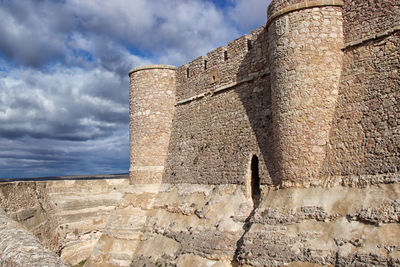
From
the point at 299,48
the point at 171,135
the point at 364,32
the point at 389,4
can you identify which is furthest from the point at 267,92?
the point at 171,135

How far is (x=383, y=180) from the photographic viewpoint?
24.7 feet

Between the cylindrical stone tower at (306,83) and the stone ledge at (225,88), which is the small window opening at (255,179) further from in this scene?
the stone ledge at (225,88)

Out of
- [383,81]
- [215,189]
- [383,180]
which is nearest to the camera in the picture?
[383,180]

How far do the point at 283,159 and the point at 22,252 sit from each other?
6405 mm

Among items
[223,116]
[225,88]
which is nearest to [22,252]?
[223,116]

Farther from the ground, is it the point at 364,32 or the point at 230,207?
the point at 364,32

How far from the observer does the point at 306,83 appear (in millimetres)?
8945

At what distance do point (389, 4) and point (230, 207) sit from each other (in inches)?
257

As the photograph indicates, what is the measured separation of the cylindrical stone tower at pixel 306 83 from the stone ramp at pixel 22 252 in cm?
608

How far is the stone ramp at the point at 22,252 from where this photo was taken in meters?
4.07

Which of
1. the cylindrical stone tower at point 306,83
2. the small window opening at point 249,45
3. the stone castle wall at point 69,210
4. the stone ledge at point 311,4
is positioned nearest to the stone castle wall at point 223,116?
the small window opening at point 249,45

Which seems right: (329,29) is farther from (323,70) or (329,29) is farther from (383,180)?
(383,180)

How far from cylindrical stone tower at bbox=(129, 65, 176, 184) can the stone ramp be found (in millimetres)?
9045

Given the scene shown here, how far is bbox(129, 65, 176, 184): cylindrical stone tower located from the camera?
14867 mm
